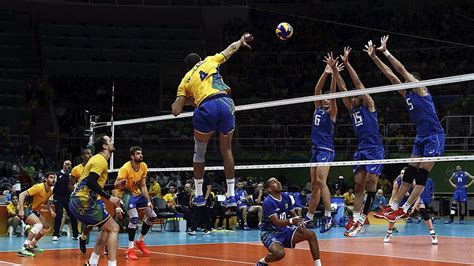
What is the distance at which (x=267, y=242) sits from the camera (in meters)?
11.4

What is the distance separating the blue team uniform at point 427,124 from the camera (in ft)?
38.2

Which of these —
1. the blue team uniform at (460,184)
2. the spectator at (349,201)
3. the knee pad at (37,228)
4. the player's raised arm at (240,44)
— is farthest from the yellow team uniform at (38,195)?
the blue team uniform at (460,184)

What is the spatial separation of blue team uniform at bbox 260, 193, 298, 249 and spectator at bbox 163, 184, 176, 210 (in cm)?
1122

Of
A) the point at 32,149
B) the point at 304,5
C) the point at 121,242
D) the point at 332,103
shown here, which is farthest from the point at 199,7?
the point at 332,103

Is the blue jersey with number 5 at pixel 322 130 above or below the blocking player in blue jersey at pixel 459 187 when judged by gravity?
above

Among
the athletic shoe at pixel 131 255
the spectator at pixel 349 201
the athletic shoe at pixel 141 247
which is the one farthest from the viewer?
the spectator at pixel 349 201

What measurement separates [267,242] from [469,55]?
26.1 m

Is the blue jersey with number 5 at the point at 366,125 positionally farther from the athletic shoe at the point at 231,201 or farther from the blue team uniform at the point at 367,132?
the athletic shoe at the point at 231,201

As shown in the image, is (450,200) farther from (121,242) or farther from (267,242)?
(267,242)

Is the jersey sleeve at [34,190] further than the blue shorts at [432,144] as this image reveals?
Yes

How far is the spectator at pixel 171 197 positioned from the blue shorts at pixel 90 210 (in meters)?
11.2

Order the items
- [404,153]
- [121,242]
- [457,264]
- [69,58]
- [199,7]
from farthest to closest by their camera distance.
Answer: [199,7], [69,58], [404,153], [121,242], [457,264]

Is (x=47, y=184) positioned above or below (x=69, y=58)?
below

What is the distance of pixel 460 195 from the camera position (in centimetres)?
2662
